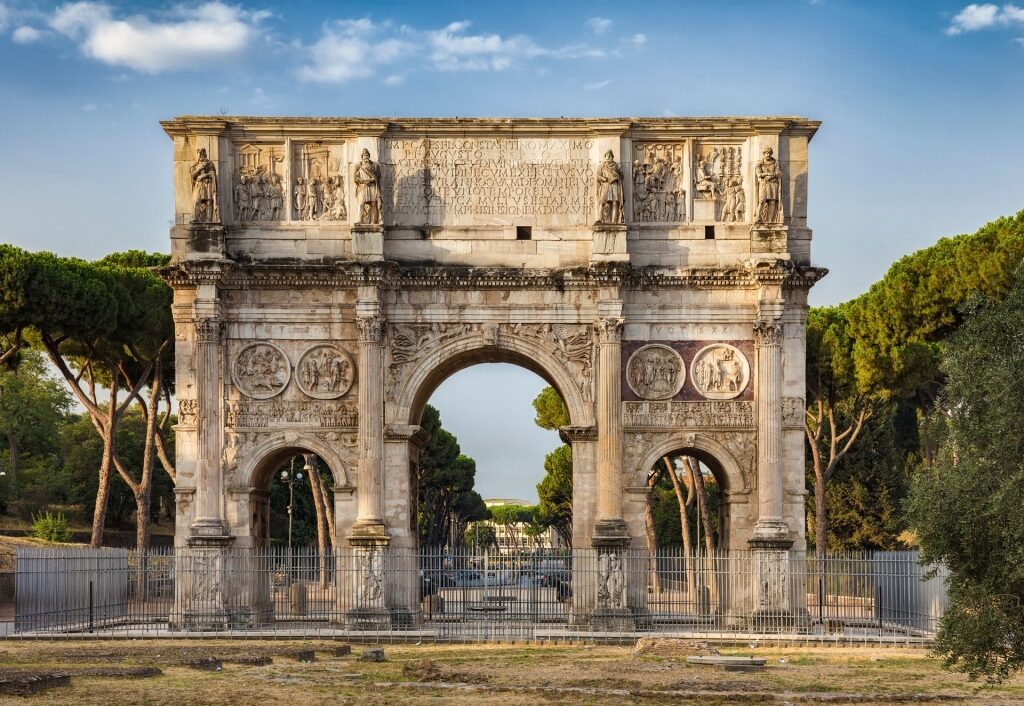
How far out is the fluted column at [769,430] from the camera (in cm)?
2839

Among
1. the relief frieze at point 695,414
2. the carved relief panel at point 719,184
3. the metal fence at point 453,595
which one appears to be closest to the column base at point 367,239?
the metal fence at point 453,595

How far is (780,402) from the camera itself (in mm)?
28906

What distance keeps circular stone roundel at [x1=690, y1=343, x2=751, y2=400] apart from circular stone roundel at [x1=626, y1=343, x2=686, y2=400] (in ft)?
1.08

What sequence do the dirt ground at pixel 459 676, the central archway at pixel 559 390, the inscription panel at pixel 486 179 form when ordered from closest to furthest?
the dirt ground at pixel 459 676 → the central archway at pixel 559 390 → the inscription panel at pixel 486 179

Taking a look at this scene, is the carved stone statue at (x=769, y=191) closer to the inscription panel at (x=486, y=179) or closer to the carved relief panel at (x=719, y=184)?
the carved relief panel at (x=719, y=184)

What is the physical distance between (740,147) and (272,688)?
16.2 meters

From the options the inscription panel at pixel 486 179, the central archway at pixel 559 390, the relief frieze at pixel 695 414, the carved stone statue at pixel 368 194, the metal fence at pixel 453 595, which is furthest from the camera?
the inscription panel at pixel 486 179

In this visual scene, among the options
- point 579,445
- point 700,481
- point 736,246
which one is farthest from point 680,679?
point 700,481

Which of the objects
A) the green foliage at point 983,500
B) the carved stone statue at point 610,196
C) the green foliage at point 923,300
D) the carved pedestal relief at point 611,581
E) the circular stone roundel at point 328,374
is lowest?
the carved pedestal relief at point 611,581

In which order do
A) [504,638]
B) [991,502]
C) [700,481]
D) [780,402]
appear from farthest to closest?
[700,481] → [780,402] → [504,638] → [991,502]

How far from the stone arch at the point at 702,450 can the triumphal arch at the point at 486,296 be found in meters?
0.05

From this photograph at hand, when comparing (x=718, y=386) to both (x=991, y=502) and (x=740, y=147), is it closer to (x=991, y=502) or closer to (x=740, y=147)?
(x=740, y=147)

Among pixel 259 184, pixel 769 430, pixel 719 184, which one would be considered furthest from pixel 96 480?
pixel 769 430

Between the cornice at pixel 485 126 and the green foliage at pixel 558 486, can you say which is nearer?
the cornice at pixel 485 126
